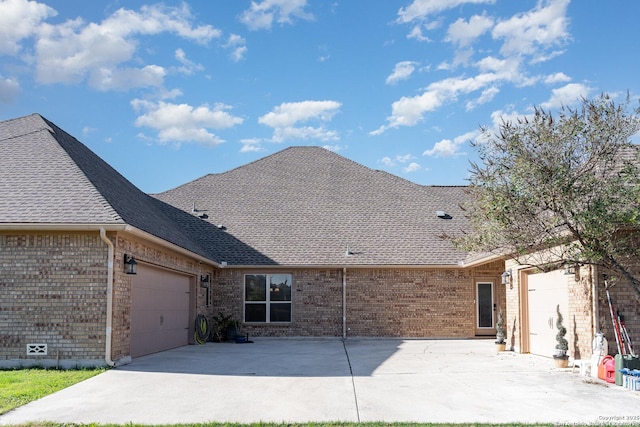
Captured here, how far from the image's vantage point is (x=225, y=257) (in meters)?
20.6

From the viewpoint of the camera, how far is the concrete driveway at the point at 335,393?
24.9 ft

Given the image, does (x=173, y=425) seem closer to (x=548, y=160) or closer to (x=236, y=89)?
(x=548, y=160)

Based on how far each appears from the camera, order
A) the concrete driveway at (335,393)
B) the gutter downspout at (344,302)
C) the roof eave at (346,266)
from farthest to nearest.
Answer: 1. the gutter downspout at (344,302)
2. the roof eave at (346,266)
3. the concrete driveway at (335,393)

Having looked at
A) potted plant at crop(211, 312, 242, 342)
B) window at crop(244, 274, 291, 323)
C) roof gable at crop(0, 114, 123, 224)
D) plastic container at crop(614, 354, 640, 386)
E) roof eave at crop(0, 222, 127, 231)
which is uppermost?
roof gable at crop(0, 114, 123, 224)

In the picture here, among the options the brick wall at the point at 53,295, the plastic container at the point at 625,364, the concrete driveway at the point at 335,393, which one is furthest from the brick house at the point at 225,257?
the plastic container at the point at 625,364

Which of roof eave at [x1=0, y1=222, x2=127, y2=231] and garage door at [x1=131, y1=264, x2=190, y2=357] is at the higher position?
roof eave at [x1=0, y1=222, x2=127, y2=231]

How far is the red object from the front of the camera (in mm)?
10219

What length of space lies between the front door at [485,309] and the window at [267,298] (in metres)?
6.70

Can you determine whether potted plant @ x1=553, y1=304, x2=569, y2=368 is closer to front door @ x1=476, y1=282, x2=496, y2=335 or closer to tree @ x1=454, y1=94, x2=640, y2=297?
tree @ x1=454, y1=94, x2=640, y2=297

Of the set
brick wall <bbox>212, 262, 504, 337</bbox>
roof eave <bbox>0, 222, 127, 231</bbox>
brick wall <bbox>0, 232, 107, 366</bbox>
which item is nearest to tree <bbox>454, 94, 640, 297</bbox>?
roof eave <bbox>0, 222, 127, 231</bbox>

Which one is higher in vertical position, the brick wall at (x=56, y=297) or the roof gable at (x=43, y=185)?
the roof gable at (x=43, y=185)

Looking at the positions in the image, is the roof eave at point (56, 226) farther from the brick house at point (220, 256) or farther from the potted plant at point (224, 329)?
the potted plant at point (224, 329)

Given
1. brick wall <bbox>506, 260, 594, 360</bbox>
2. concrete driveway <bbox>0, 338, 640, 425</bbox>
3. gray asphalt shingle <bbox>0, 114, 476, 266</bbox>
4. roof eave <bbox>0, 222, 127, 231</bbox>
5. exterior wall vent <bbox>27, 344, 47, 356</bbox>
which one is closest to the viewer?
concrete driveway <bbox>0, 338, 640, 425</bbox>

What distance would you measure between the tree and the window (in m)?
12.2
